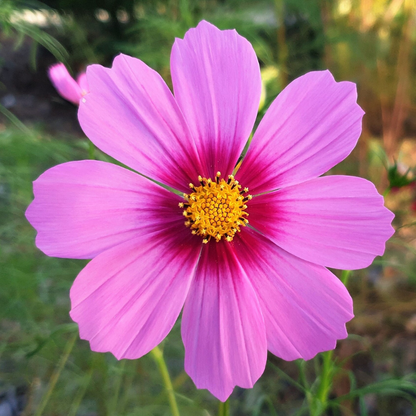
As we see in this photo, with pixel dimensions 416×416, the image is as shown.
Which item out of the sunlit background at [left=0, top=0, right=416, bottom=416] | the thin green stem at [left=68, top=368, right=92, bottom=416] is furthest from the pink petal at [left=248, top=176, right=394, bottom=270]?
the thin green stem at [left=68, top=368, right=92, bottom=416]

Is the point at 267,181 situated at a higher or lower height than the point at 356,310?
higher

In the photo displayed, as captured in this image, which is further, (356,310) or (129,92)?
(356,310)

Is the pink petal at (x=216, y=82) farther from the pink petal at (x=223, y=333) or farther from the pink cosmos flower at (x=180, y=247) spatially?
the pink petal at (x=223, y=333)

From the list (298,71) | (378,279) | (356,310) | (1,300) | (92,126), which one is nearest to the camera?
(92,126)

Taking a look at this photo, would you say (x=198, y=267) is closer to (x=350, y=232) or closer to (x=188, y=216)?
(x=188, y=216)

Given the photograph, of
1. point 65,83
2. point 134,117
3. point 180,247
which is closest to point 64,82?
point 65,83

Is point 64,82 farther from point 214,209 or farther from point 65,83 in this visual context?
point 214,209

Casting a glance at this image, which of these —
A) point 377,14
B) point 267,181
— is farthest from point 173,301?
point 377,14

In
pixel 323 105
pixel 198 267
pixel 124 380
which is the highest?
pixel 323 105
